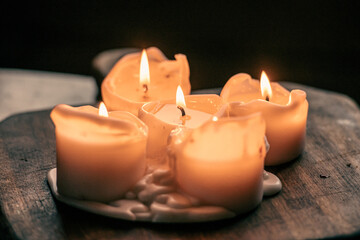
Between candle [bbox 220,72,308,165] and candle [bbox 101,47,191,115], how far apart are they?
15 cm

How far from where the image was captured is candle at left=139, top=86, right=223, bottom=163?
3.09 feet

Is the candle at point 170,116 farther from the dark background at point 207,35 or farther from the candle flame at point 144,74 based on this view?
the dark background at point 207,35

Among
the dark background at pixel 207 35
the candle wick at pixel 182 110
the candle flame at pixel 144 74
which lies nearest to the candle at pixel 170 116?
the candle wick at pixel 182 110

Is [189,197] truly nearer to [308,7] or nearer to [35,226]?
[35,226]

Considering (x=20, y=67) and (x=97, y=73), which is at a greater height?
(x=97, y=73)

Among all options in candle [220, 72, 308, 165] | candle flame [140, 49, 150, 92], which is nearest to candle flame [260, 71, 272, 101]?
candle [220, 72, 308, 165]

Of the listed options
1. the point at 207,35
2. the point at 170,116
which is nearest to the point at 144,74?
the point at 170,116

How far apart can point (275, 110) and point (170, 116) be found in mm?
203

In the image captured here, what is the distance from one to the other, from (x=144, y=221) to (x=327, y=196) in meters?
0.34

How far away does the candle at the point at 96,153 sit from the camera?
814 millimetres

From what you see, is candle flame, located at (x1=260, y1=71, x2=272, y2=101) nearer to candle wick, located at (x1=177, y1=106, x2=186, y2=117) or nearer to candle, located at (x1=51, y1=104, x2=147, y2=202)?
candle wick, located at (x1=177, y1=106, x2=186, y2=117)

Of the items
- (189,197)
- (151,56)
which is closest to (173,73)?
(151,56)

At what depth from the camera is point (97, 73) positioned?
170cm

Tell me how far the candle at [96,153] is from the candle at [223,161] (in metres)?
0.08
